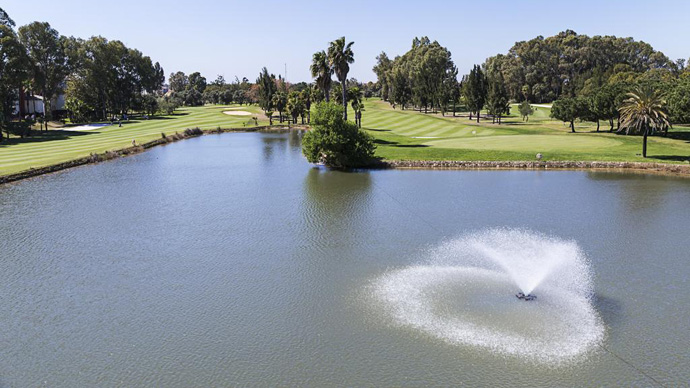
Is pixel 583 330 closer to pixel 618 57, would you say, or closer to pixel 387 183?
pixel 387 183

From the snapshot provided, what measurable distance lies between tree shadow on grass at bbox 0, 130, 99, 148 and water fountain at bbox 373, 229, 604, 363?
76023 mm

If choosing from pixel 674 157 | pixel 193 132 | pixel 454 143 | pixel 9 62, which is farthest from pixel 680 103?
pixel 9 62

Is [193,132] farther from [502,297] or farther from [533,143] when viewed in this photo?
[502,297]

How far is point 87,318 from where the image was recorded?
21.7 metres

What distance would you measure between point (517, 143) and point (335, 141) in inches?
1170

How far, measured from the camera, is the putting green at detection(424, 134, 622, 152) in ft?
220

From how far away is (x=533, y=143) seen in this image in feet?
234

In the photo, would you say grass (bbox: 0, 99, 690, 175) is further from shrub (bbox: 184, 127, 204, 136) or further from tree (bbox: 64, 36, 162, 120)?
tree (bbox: 64, 36, 162, 120)

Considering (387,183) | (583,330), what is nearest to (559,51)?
(387,183)

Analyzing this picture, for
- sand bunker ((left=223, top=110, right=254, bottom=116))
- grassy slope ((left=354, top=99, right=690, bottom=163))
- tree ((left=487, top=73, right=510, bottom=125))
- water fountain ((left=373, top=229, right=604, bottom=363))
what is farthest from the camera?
sand bunker ((left=223, top=110, right=254, bottom=116))

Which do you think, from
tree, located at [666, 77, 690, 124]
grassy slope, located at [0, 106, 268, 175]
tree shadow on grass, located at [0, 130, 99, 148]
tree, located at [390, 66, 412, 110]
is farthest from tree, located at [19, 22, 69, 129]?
tree, located at [666, 77, 690, 124]

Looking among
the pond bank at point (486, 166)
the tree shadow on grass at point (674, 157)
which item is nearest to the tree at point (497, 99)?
the tree shadow on grass at point (674, 157)

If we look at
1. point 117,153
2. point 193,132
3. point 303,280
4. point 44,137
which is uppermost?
point 193,132

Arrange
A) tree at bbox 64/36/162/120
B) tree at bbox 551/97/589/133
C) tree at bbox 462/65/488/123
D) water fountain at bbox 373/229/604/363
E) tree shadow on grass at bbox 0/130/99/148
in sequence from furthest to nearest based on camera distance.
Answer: tree at bbox 64/36/162/120 < tree at bbox 462/65/488/123 < tree at bbox 551/97/589/133 < tree shadow on grass at bbox 0/130/99/148 < water fountain at bbox 373/229/604/363
